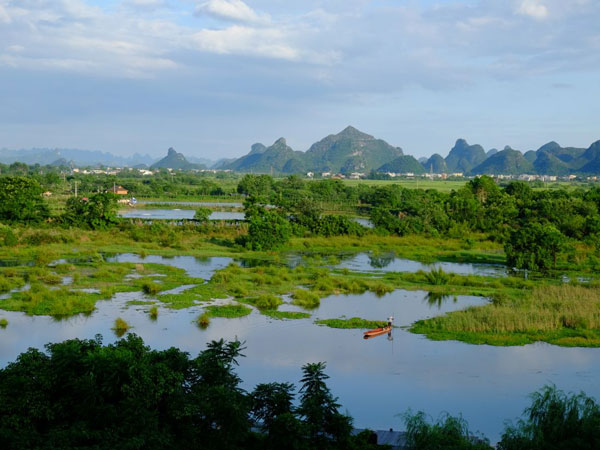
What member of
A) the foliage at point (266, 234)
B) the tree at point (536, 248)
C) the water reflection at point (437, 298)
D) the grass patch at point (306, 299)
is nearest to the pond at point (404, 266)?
the tree at point (536, 248)

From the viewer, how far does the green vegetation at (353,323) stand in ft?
75.8

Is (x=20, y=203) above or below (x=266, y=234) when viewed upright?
above

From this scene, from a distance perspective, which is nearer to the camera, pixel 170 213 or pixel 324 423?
pixel 324 423

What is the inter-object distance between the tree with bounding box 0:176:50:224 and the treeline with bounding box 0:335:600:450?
114ft

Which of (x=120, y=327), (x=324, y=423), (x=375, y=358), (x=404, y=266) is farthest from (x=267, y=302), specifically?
(x=324, y=423)

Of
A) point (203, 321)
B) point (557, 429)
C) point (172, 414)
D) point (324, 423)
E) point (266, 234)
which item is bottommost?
point (203, 321)

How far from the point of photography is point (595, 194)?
57.0 m

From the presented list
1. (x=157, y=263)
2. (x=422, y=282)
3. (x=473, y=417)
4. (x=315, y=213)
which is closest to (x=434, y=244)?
(x=315, y=213)

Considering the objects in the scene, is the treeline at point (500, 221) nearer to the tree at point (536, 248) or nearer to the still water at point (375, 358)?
the tree at point (536, 248)

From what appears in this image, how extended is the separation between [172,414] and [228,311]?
1276 cm

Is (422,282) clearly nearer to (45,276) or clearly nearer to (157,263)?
(157,263)

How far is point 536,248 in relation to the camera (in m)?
33.4

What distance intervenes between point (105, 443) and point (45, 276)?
21.1 meters

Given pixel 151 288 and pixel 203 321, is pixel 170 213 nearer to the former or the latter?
pixel 151 288
